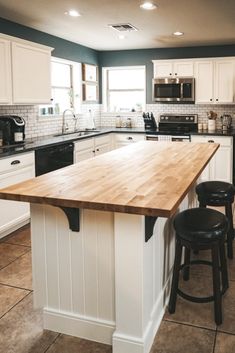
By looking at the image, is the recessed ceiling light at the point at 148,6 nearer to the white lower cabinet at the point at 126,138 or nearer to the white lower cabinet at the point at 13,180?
the white lower cabinet at the point at 13,180

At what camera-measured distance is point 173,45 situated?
254 inches

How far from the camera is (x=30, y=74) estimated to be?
4.52 meters

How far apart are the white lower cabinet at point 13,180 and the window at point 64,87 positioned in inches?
66.0

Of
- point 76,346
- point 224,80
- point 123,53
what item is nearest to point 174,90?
point 224,80

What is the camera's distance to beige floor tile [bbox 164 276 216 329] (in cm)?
241

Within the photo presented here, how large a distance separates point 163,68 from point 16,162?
362 centimetres

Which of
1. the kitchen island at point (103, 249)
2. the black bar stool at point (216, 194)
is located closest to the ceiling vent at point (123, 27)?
the black bar stool at point (216, 194)

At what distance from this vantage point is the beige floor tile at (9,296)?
2621mm

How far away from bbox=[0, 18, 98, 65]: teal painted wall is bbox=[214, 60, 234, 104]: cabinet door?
2250 mm

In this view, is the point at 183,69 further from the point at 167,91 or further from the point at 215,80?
the point at 215,80

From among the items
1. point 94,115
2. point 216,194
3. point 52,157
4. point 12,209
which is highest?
point 94,115

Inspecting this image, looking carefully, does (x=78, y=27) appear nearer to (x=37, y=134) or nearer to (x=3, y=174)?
(x=37, y=134)

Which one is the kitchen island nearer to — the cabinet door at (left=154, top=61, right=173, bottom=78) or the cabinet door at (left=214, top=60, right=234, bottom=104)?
the cabinet door at (left=214, top=60, right=234, bottom=104)

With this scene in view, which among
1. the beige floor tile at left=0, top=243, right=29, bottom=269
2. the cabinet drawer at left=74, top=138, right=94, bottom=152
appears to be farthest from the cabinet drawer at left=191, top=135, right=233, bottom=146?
the beige floor tile at left=0, top=243, right=29, bottom=269
